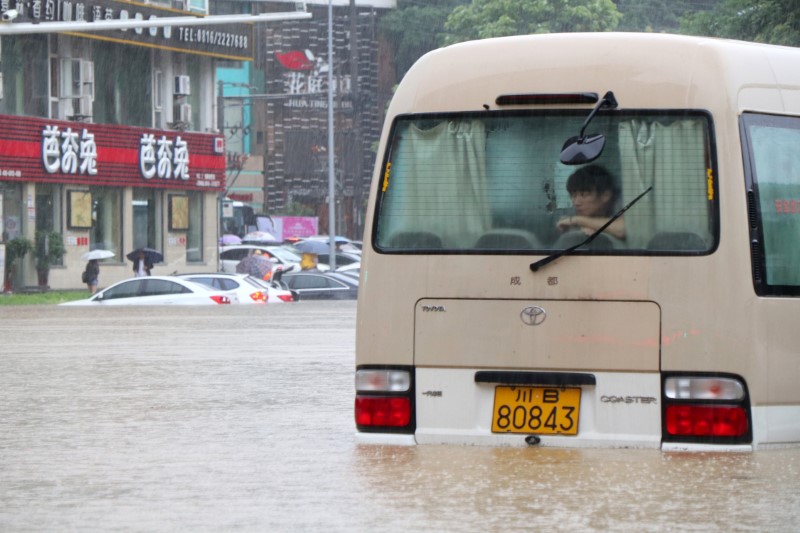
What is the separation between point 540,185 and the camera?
8414mm

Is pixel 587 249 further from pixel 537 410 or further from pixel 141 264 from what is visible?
pixel 141 264

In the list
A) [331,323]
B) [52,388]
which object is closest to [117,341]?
[331,323]

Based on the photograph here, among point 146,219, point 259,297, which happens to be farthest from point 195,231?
point 259,297

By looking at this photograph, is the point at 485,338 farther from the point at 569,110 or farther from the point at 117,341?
the point at 117,341

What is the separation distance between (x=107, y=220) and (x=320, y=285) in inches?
519

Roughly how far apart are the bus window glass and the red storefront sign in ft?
134

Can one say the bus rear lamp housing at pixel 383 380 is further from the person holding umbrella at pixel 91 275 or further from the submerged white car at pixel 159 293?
the person holding umbrella at pixel 91 275

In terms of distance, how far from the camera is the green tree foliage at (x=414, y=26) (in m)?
88.7

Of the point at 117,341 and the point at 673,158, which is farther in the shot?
the point at 117,341

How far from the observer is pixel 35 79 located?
4984 cm

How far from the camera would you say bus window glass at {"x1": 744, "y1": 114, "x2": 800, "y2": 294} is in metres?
8.21

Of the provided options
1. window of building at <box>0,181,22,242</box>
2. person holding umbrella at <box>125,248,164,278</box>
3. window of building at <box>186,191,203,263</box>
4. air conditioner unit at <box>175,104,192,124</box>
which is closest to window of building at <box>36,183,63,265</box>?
window of building at <box>0,181,22,242</box>

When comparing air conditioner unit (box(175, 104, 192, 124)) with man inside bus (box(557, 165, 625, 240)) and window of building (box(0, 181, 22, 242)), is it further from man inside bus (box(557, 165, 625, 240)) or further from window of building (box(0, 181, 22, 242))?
man inside bus (box(557, 165, 625, 240))

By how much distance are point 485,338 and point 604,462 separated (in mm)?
798
